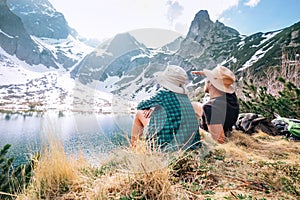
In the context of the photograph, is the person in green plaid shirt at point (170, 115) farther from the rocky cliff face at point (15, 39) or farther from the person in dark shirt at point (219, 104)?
the rocky cliff face at point (15, 39)

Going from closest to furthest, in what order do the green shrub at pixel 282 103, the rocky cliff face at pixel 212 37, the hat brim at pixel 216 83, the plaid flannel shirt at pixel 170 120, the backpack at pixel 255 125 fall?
the plaid flannel shirt at pixel 170 120 < the hat brim at pixel 216 83 < the backpack at pixel 255 125 < the green shrub at pixel 282 103 < the rocky cliff face at pixel 212 37

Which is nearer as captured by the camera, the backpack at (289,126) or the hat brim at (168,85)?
the hat brim at (168,85)

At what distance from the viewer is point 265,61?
45.5 meters

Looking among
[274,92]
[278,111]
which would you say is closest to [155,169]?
[278,111]

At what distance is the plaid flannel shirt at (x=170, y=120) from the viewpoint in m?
2.47

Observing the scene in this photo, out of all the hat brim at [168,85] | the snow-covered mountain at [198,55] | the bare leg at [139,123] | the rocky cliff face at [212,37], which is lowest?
the bare leg at [139,123]

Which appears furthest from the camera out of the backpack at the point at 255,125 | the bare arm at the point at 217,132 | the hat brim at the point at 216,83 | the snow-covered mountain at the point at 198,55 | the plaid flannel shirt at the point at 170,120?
the snow-covered mountain at the point at 198,55

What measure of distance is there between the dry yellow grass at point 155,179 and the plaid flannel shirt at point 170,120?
0.48 metres

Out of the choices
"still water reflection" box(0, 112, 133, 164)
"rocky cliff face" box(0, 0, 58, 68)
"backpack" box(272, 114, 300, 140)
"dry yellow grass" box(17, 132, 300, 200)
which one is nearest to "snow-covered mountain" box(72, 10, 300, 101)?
"still water reflection" box(0, 112, 133, 164)

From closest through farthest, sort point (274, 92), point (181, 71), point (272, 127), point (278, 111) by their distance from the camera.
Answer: point (181, 71), point (272, 127), point (278, 111), point (274, 92)

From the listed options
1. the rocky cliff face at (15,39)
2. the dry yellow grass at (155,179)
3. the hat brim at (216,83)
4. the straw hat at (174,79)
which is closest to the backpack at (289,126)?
the hat brim at (216,83)

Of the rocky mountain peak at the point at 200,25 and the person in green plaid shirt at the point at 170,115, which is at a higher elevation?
the rocky mountain peak at the point at 200,25

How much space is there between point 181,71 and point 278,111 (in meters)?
4.73

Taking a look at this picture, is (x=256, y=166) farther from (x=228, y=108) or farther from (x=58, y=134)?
(x=58, y=134)
